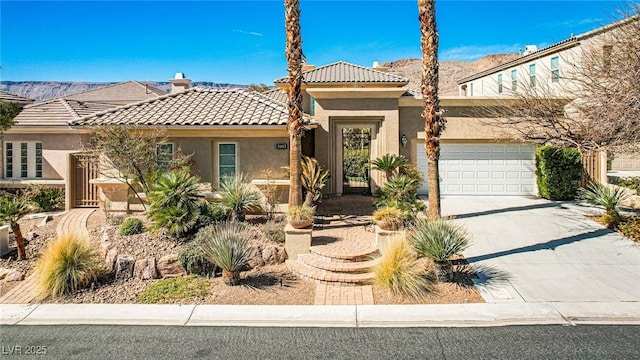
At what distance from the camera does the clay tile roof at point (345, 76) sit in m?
21.5

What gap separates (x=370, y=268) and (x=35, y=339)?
6846mm

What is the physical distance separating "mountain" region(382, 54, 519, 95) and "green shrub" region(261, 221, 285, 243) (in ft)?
196

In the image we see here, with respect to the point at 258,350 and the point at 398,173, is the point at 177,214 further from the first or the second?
the point at 398,173

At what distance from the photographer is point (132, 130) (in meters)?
14.7

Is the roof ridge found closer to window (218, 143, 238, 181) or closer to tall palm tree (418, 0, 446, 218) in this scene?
window (218, 143, 238, 181)

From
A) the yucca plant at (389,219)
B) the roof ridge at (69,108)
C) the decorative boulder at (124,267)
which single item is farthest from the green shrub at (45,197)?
the yucca plant at (389,219)

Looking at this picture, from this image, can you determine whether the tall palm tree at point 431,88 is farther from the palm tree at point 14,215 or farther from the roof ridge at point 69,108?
the roof ridge at point 69,108

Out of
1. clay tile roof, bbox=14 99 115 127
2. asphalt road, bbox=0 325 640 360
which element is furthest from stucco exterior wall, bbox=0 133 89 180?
asphalt road, bbox=0 325 640 360

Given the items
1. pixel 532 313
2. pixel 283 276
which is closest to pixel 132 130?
pixel 283 276

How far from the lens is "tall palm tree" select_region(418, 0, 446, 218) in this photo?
11.4 meters

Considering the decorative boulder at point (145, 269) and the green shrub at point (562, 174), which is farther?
the green shrub at point (562, 174)

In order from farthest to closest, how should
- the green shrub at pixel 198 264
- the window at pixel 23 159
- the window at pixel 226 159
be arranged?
the window at pixel 23 159
the window at pixel 226 159
the green shrub at pixel 198 264

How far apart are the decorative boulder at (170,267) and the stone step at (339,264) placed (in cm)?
304

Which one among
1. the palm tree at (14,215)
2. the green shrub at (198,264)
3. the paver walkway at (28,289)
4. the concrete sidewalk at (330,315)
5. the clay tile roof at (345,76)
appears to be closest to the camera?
the concrete sidewalk at (330,315)
